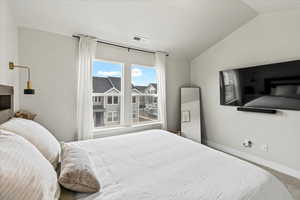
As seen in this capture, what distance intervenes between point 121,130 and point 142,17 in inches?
83.3

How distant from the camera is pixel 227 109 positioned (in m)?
3.11

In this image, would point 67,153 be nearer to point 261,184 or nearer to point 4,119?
point 4,119

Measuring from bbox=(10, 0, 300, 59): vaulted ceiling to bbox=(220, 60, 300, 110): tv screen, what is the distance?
89 cm

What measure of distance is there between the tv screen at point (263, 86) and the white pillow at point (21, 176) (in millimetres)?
3071

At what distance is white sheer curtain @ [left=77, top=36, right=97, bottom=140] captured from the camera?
2442 millimetres

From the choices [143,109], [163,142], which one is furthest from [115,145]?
[143,109]

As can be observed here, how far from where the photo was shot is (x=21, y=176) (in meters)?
0.65

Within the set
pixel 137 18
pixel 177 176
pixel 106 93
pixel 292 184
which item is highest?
pixel 137 18

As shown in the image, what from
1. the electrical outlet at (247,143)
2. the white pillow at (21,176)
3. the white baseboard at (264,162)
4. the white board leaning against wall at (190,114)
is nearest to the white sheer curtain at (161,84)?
the white board leaning against wall at (190,114)

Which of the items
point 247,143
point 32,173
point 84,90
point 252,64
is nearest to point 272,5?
point 252,64

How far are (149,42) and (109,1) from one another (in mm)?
1148

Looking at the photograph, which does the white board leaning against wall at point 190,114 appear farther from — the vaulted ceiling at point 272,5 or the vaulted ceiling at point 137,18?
the vaulted ceiling at point 272,5

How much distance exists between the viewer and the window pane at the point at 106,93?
286cm

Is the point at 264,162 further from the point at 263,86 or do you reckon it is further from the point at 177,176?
the point at 177,176
